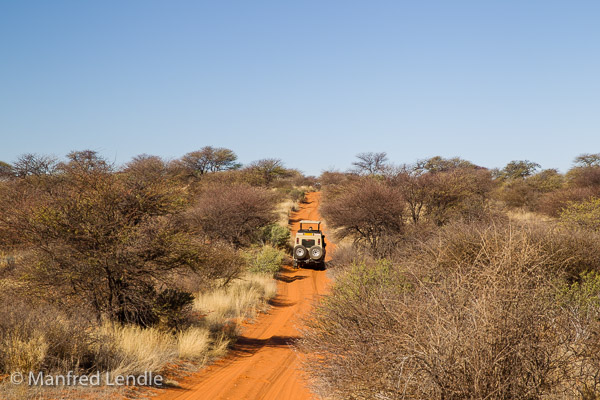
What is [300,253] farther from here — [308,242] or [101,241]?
[101,241]

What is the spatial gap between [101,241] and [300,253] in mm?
15048

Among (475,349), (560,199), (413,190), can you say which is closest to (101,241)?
(475,349)

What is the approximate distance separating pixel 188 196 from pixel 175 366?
461 cm

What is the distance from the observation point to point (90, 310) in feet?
30.1

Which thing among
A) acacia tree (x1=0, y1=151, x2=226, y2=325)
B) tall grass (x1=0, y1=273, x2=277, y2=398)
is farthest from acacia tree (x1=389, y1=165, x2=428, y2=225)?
acacia tree (x1=0, y1=151, x2=226, y2=325)

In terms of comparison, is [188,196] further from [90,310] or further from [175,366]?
[175,366]

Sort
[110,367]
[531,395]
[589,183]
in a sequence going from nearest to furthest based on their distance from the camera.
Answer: [531,395], [110,367], [589,183]

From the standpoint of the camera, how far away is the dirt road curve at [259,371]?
7414 mm

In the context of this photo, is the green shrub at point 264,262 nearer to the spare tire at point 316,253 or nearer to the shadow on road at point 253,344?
the spare tire at point 316,253

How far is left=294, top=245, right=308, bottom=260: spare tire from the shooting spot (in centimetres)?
2316

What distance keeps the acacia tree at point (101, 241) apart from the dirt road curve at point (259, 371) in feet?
8.27

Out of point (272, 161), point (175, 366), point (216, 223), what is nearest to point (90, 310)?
point (175, 366)

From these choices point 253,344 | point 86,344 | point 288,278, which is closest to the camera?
point 86,344

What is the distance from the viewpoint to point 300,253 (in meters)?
23.2
